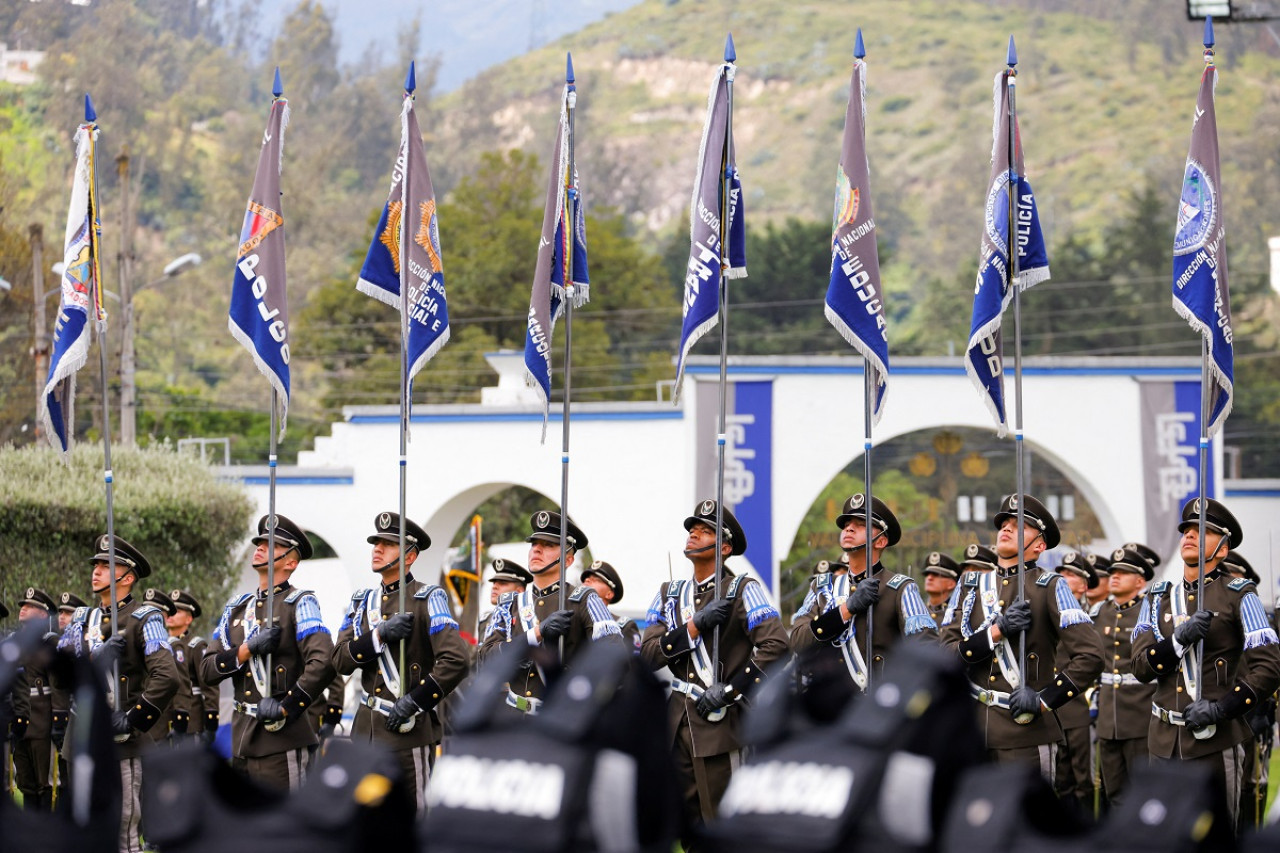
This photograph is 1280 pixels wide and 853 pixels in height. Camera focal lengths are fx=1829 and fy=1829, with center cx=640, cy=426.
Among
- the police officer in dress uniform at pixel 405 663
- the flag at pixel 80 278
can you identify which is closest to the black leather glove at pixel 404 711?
the police officer in dress uniform at pixel 405 663

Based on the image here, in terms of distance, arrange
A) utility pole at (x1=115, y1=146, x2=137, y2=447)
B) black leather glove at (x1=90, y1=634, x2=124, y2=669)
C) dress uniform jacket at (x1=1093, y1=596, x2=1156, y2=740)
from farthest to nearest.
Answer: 1. utility pole at (x1=115, y1=146, x2=137, y2=447)
2. dress uniform jacket at (x1=1093, y1=596, x2=1156, y2=740)
3. black leather glove at (x1=90, y1=634, x2=124, y2=669)

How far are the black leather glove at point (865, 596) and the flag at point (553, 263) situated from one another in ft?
8.09

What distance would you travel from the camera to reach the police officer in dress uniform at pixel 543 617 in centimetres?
1016

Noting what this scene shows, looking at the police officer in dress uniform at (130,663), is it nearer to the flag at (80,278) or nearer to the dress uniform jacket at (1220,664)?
the flag at (80,278)

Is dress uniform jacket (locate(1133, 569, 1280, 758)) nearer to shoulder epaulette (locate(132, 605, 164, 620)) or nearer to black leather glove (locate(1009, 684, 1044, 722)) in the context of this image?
black leather glove (locate(1009, 684, 1044, 722))

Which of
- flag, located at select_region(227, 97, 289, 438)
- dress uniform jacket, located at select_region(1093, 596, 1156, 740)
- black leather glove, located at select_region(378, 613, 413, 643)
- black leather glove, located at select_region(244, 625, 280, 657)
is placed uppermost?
flag, located at select_region(227, 97, 289, 438)

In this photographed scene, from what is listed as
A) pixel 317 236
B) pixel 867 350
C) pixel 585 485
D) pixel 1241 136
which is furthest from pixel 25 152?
pixel 867 350

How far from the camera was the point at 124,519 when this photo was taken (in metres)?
22.2

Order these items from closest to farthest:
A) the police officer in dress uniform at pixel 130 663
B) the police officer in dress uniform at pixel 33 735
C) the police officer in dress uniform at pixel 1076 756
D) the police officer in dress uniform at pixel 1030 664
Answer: the police officer in dress uniform at pixel 1030 664 < the police officer in dress uniform at pixel 130 663 < the police officer in dress uniform at pixel 1076 756 < the police officer in dress uniform at pixel 33 735

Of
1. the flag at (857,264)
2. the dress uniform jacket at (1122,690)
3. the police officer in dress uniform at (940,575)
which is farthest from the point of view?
the police officer in dress uniform at (940,575)

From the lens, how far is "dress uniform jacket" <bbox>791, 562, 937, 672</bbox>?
991 cm

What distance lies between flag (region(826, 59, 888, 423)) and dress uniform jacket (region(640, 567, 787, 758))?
156 centimetres

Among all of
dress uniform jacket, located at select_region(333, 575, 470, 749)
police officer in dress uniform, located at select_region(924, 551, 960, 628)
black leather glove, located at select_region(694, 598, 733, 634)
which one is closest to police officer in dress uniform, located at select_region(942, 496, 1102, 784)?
black leather glove, located at select_region(694, 598, 733, 634)

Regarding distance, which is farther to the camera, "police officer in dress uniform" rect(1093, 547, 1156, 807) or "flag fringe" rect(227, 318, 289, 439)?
"police officer in dress uniform" rect(1093, 547, 1156, 807)
